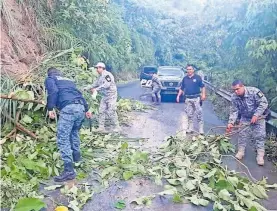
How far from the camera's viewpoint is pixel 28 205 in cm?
479

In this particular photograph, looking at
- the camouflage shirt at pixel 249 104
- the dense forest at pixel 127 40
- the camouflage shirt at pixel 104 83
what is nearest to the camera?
the camouflage shirt at pixel 249 104

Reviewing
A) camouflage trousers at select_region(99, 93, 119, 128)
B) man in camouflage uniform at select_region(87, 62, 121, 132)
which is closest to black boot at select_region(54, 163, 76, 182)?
man in camouflage uniform at select_region(87, 62, 121, 132)

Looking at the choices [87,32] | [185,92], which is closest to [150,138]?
[185,92]

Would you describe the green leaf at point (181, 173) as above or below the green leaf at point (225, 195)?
below

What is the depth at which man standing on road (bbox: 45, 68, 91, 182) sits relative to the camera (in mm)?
6258

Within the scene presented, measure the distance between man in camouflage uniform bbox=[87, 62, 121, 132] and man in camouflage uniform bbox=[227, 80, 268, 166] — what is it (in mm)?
3388

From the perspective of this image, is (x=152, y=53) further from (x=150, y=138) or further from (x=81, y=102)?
(x=81, y=102)

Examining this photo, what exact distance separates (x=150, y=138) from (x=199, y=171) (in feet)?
10.9

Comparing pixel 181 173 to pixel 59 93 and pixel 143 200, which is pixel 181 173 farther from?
pixel 59 93

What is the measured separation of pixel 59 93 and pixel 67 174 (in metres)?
1.35

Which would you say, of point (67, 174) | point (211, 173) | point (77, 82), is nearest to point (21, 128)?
point (67, 174)

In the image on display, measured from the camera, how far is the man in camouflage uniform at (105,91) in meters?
9.79

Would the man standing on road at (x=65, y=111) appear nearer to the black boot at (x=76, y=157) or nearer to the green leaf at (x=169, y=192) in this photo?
the black boot at (x=76, y=157)

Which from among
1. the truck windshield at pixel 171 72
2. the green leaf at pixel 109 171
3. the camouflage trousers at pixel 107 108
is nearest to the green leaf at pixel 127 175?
the green leaf at pixel 109 171
